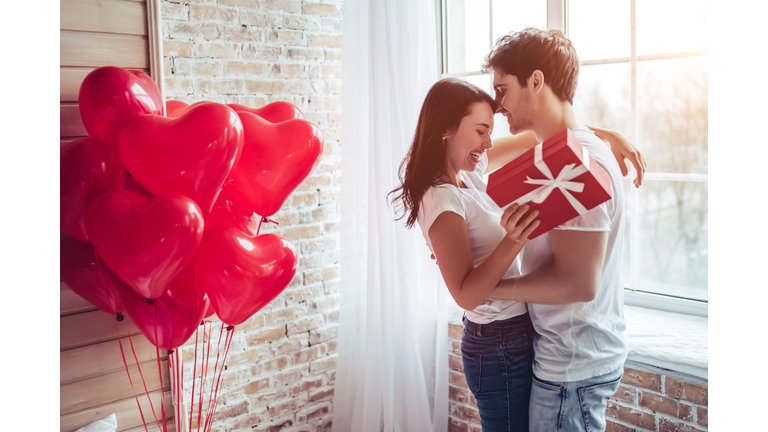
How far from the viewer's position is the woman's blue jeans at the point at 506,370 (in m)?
1.30

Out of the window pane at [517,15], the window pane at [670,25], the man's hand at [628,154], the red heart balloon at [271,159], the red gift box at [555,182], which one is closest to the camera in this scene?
the red gift box at [555,182]

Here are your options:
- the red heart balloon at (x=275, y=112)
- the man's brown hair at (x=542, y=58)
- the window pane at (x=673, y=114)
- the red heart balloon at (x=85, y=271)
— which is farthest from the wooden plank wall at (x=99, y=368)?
the window pane at (x=673, y=114)

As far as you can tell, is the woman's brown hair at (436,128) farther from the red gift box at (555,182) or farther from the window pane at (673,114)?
the window pane at (673,114)

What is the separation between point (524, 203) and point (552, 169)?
0.34ft

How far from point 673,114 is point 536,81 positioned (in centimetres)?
98

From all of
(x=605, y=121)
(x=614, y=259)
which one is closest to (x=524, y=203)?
(x=614, y=259)

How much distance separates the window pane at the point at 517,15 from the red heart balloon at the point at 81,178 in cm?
180

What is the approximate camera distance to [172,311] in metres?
1.23

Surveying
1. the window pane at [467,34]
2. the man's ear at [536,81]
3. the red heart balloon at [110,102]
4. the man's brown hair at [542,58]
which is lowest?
the red heart balloon at [110,102]

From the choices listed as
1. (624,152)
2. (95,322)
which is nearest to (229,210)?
(95,322)

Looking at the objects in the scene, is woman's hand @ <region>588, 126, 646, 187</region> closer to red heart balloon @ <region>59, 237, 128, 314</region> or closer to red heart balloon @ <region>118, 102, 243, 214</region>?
red heart balloon @ <region>118, 102, 243, 214</region>

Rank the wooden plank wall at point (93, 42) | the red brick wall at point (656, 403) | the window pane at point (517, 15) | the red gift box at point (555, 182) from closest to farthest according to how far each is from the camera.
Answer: the red gift box at point (555, 182) → the wooden plank wall at point (93, 42) → the red brick wall at point (656, 403) → the window pane at point (517, 15)
